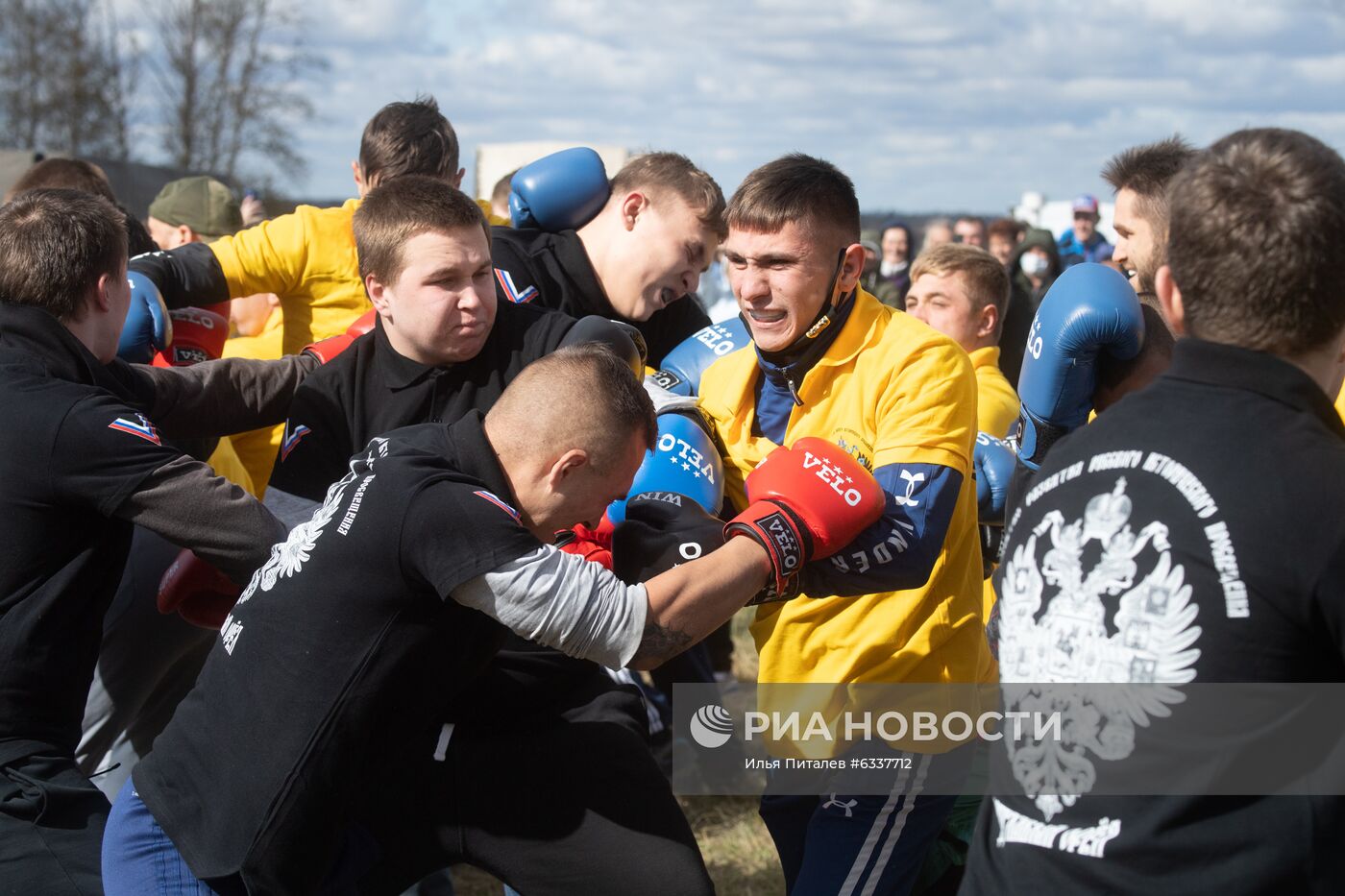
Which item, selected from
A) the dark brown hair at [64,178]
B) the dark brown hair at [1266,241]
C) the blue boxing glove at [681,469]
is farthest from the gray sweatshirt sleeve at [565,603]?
the dark brown hair at [64,178]

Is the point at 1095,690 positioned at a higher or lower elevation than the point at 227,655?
higher

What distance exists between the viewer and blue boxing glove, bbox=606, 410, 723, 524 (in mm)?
2895

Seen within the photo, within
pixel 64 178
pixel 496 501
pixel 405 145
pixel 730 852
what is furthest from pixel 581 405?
pixel 64 178

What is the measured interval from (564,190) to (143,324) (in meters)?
1.34

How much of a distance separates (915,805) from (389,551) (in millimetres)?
1559

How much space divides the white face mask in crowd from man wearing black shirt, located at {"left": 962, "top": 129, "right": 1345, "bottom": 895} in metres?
9.15

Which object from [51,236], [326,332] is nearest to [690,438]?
[51,236]

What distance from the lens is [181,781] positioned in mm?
2549

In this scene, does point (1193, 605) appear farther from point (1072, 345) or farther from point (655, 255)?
point (655, 255)

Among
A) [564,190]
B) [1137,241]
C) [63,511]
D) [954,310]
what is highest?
[1137,241]

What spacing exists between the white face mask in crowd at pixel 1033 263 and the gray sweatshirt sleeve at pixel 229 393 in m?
8.14

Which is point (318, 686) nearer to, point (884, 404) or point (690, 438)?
point (690, 438)

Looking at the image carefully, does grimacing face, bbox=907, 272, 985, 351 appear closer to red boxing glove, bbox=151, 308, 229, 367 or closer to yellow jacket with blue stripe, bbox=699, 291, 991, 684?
yellow jacket with blue stripe, bbox=699, 291, 991, 684

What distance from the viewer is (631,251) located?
3744 mm
